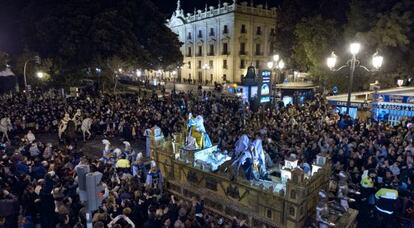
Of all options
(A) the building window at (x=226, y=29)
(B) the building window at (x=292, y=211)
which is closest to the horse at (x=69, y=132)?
(B) the building window at (x=292, y=211)

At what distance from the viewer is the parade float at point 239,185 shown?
7.97 metres

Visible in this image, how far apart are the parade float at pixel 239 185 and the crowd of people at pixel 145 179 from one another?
678mm

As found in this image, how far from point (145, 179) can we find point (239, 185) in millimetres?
3400

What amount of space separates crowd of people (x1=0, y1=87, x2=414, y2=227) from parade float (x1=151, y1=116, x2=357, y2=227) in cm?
68

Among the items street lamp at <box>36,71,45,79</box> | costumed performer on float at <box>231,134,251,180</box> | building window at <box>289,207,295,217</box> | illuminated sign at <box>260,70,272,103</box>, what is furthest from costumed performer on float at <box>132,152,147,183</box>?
street lamp at <box>36,71,45,79</box>

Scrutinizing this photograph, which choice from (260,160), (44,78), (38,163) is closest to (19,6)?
(44,78)

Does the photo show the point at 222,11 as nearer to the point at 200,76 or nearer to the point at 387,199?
the point at 200,76

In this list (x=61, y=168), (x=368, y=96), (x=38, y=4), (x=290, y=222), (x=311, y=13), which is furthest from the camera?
(x=311, y=13)

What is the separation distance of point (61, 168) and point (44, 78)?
23756 millimetres

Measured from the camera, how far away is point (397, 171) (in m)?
9.37

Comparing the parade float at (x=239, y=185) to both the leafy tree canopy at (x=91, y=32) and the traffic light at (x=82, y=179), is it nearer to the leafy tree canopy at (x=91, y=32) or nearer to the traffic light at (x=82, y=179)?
the traffic light at (x=82, y=179)

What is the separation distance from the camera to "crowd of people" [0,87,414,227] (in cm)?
746

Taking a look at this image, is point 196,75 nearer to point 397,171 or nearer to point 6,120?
point 6,120

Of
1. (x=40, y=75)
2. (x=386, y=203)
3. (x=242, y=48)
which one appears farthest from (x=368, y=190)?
(x=242, y=48)
